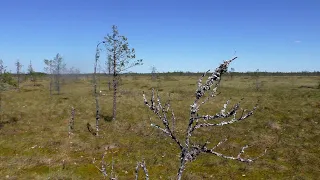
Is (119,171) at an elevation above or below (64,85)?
below

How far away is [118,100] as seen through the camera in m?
57.0

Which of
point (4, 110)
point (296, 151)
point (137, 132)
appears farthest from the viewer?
point (4, 110)

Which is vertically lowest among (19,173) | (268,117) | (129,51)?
(19,173)

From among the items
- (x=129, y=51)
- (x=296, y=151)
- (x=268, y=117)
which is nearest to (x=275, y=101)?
(x=268, y=117)

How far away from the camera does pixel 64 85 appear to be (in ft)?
298

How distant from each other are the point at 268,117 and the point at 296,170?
17.7 metres

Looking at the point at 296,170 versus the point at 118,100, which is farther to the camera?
the point at 118,100

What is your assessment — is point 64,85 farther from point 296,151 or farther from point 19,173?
point 296,151

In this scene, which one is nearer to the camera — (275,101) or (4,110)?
(4,110)

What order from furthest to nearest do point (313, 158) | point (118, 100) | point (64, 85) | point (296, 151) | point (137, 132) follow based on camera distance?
point (64, 85)
point (118, 100)
point (137, 132)
point (296, 151)
point (313, 158)

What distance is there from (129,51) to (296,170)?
1109 inches

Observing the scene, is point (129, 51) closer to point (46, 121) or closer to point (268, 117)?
point (46, 121)

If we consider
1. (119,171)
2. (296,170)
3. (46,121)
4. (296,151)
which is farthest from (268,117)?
(46,121)

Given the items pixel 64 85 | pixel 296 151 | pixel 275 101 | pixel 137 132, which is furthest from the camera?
pixel 64 85
